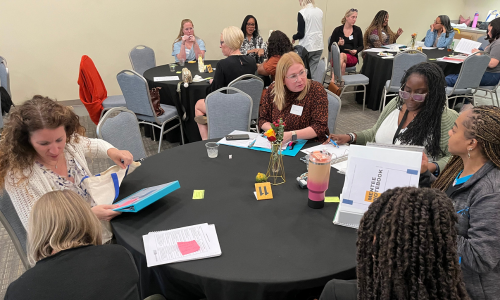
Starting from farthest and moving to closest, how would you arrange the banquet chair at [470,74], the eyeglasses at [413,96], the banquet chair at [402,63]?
the banquet chair at [402,63], the banquet chair at [470,74], the eyeglasses at [413,96]

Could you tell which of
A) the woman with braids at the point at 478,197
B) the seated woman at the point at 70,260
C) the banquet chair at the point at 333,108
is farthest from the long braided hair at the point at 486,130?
the seated woman at the point at 70,260

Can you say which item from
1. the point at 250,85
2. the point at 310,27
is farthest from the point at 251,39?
the point at 250,85

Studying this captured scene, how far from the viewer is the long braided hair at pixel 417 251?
79 centimetres

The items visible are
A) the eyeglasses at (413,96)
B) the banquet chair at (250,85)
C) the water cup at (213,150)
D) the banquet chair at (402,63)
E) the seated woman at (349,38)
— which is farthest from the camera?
the seated woman at (349,38)

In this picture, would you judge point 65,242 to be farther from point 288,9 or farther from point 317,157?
point 288,9

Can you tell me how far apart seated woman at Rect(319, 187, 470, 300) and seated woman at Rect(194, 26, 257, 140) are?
2974 millimetres

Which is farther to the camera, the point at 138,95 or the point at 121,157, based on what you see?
the point at 138,95

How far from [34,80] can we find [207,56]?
302cm

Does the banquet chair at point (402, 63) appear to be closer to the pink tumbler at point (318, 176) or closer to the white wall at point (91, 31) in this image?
the white wall at point (91, 31)

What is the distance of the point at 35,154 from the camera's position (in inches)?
66.5

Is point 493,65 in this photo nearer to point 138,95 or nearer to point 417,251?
point 138,95

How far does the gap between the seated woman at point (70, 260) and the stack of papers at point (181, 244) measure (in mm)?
177

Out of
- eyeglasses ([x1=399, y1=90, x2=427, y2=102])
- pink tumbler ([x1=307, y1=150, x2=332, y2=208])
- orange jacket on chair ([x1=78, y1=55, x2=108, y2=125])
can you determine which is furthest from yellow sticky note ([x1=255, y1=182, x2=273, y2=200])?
orange jacket on chair ([x1=78, y1=55, x2=108, y2=125])

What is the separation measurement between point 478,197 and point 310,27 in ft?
16.3
